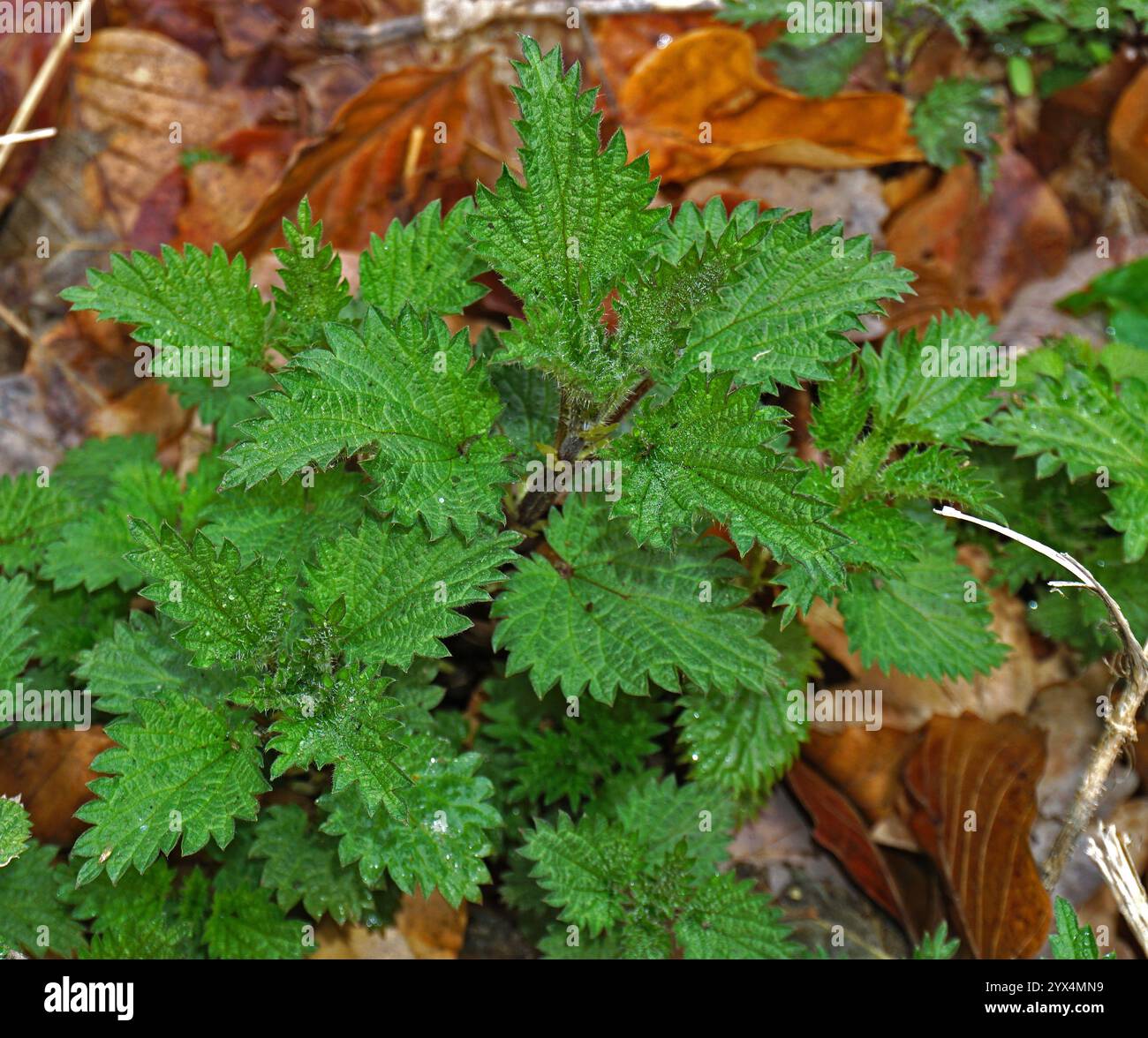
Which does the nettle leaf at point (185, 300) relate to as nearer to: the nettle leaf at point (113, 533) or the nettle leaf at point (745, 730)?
the nettle leaf at point (113, 533)

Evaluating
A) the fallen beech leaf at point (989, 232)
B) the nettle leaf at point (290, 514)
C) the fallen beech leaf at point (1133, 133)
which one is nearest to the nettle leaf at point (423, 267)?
the nettle leaf at point (290, 514)

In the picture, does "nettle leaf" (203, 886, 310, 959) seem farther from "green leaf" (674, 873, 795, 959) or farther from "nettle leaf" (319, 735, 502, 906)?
"green leaf" (674, 873, 795, 959)

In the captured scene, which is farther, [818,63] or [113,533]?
[818,63]

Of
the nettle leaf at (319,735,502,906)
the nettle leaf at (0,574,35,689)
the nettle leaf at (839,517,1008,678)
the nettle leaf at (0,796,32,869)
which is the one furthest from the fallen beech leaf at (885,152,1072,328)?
the nettle leaf at (0,796,32,869)

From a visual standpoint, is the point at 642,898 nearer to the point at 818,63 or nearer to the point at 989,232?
the point at 989,232

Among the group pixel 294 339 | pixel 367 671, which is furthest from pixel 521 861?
pixel 294 339

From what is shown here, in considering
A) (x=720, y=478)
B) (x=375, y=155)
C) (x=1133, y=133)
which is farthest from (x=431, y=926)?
(x=1133, y=133)
